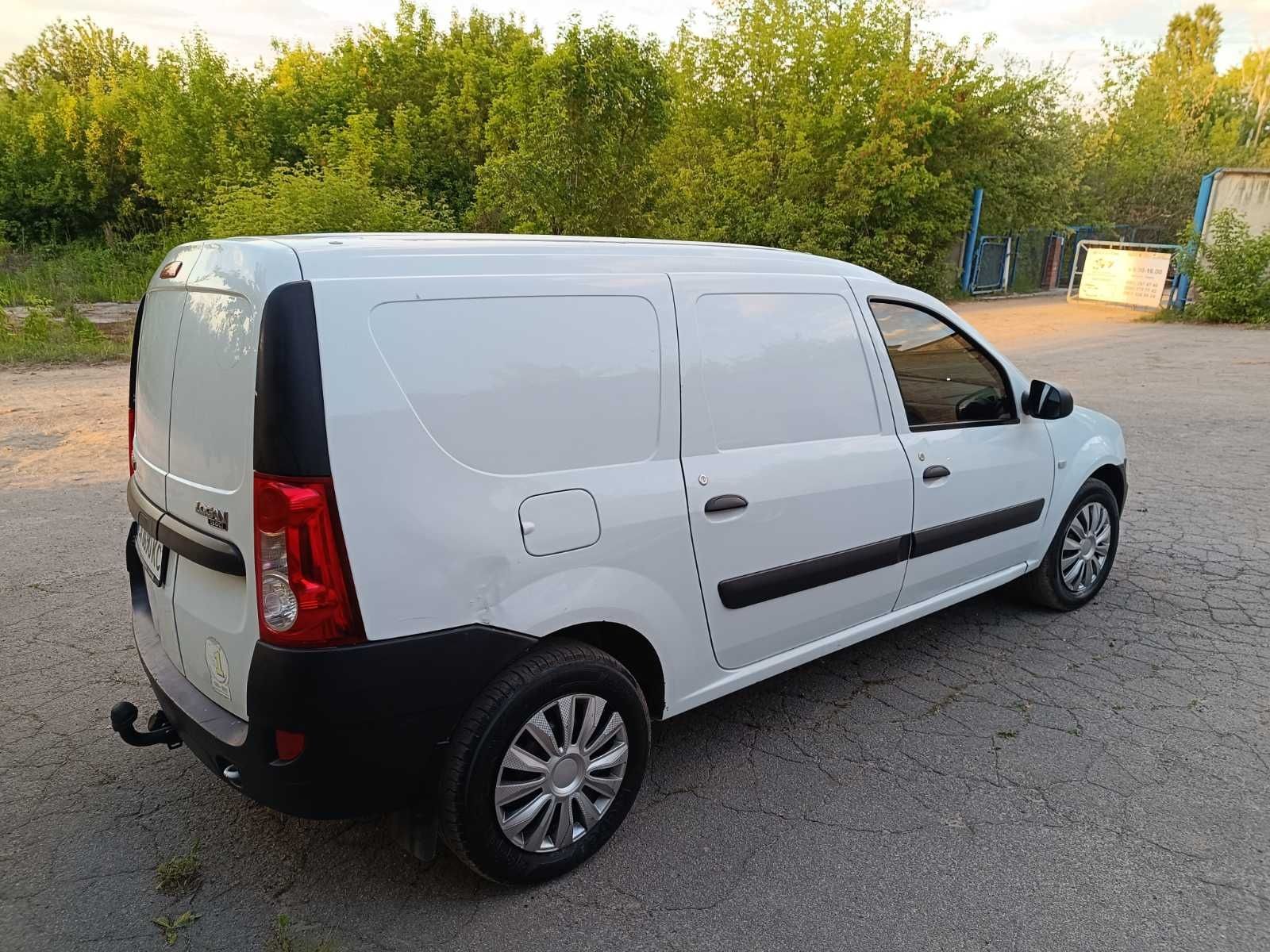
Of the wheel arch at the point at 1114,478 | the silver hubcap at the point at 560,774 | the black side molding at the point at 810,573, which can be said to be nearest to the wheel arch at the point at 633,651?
the silver hubcap at the point at 560,774

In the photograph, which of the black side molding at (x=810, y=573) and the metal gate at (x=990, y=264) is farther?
the metal gate at (x=990, y=264)

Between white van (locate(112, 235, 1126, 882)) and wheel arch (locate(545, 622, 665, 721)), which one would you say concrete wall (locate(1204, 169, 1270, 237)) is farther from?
wheel arch (locate(545, 622, 665, 721))

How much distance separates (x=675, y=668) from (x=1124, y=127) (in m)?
36.9

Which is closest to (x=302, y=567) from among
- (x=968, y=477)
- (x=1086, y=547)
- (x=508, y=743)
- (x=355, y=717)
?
(x=355, y=717)

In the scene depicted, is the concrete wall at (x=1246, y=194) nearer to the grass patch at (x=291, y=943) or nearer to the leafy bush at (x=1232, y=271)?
the leafy bush at (x=1232, y=271)

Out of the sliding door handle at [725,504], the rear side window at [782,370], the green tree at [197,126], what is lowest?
the sliding door handle at [725,504]

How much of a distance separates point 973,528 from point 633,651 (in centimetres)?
173

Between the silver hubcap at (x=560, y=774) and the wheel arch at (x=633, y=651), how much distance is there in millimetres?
190

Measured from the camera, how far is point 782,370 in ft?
9.78

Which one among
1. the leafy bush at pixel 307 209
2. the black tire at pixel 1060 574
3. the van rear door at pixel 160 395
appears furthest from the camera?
the leafy bush at pixel 307 209

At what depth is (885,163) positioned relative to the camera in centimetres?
1934

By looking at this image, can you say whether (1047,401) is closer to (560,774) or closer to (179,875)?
(560,774)

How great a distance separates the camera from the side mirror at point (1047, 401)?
3.75 metres

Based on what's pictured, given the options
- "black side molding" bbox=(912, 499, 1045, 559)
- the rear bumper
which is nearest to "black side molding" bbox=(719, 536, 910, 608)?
"black side molding" bbox=(912, 499, 1045, 559)
